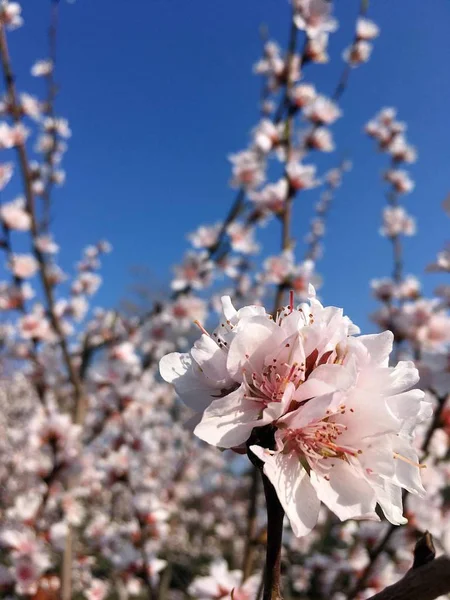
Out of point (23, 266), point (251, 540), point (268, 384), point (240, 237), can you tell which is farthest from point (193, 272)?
point (268, 384)

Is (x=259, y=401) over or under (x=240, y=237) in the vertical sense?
under

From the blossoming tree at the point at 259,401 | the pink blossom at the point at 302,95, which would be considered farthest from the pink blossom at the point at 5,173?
the pink blossom at the point at 302,95

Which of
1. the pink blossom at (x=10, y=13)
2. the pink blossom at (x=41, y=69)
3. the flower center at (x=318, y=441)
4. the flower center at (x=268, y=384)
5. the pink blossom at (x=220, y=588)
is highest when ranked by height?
the pink blossom at (x=41, y=69)

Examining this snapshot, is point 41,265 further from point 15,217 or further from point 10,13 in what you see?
point 10,13

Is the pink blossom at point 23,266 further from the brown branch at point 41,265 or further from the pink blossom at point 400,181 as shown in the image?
the pink blossom at point 400,181

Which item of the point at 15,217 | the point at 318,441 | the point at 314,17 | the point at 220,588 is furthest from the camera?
the point at 15,217

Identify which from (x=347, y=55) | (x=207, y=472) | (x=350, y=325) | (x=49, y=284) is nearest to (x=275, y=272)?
(x=49, y=284)

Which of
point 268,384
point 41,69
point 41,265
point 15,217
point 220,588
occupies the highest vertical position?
point 41,69

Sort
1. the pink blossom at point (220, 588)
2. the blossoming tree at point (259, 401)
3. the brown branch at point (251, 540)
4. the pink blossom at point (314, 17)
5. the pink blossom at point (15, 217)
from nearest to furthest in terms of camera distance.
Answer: the blossoming tree at point (259, 401) < the pink blossom at point (220, 588) < the brown branch at point (251, 540) < the pink blossom at point (314, 17) < the pink blossom at point (15, 217)

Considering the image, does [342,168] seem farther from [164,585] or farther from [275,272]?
[164,585]

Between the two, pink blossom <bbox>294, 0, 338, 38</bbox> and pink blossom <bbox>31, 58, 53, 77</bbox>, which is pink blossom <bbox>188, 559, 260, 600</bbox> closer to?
pink blossom <bbox>294, 0, 338, 38</bbox>

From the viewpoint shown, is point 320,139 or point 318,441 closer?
point 318,441
